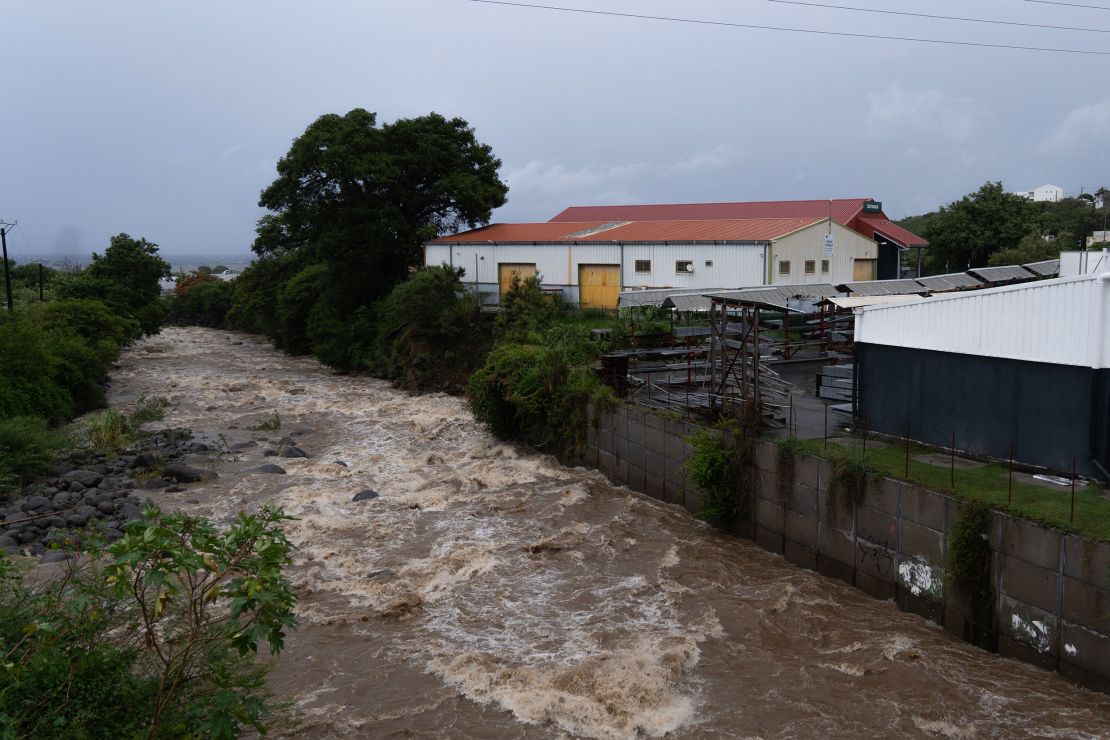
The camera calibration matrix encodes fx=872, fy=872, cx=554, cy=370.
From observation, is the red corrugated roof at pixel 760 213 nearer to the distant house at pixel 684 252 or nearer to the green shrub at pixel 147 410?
the distant house at pixel 684 252

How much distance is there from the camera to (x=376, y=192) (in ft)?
141

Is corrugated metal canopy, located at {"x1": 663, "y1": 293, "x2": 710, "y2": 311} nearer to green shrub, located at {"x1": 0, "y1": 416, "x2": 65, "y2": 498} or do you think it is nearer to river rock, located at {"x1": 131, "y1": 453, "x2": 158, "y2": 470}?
river rock, located at {"x1": 131, "y1": 453, "x2": 158, "y2": 470}

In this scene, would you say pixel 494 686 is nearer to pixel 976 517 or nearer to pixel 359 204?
pixel 976 517

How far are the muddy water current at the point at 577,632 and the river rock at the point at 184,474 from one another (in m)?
0.72

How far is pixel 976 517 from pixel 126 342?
43.3 metres

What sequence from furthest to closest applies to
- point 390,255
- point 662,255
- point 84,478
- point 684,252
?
1. point 390,255
2. point 662,255
3. point 684,252
4. point 84,478

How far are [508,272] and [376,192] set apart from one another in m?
8.61

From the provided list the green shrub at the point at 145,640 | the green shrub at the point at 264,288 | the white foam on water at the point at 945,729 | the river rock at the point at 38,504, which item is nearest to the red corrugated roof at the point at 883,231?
the white foam on water at the point at 945,729

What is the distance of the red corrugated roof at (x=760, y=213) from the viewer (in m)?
41.4

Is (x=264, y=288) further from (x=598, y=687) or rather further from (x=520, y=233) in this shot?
(x=598, y=687)

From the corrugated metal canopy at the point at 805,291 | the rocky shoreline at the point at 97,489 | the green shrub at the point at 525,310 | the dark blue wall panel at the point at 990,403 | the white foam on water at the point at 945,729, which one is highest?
the corrugated metal canopy at the point at 805,291

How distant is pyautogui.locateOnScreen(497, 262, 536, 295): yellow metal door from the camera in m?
38.5

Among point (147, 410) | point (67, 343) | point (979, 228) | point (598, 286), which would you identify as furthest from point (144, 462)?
point (979, 228)

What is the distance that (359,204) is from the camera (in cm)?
4250
